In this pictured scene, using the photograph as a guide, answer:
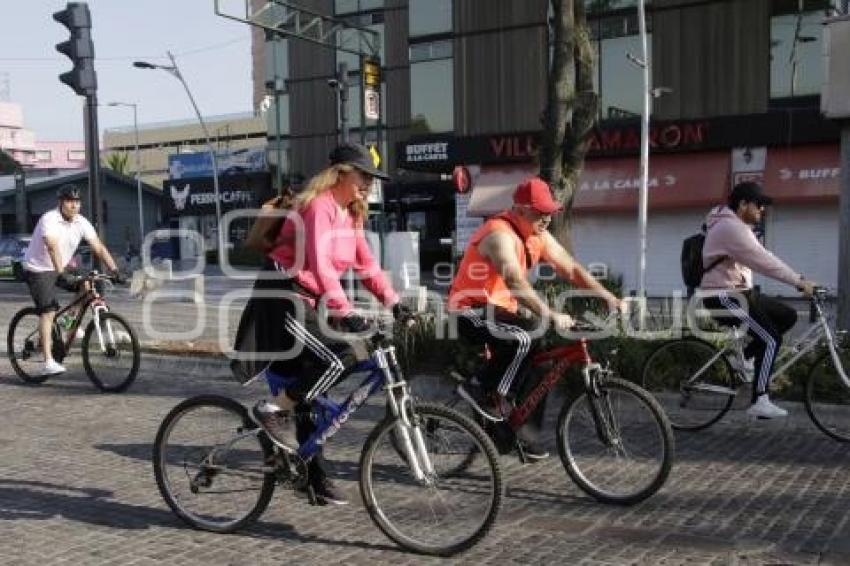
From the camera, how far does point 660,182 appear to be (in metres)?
23.9

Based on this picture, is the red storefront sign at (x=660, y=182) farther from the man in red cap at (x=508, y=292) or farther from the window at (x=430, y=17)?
the man in red cap at (x=508, y=292)

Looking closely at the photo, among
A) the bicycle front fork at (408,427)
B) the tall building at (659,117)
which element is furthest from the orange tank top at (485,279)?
the tall building at (659,117)

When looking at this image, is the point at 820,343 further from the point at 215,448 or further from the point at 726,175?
the point at 726,175

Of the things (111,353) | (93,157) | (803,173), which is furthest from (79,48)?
(803,173)

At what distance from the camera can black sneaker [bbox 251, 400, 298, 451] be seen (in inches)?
190

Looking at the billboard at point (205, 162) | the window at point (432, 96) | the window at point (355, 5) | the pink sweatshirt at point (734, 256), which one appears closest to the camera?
the pink sweatshirt at point (734, 256)

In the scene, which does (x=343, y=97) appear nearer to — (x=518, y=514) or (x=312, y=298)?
(x=312, y=298)

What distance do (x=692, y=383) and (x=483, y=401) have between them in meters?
2.36

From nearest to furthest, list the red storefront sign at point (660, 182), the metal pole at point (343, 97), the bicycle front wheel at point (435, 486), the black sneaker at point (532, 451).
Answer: the bicycle front wheel at point (435, 486)
the black sneaker at point (532, 451)
the metal pole at point (343, 97)
the red storefront sign at point (660, 182)

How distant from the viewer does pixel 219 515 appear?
16.4 feet

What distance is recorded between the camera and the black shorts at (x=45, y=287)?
9.34 meters

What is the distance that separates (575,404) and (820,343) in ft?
8.50

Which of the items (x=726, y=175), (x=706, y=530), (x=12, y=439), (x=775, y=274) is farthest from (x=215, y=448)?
(x=726, y=175)

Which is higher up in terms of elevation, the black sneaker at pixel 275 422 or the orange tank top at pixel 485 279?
the orange tank top at pixel 485 279
